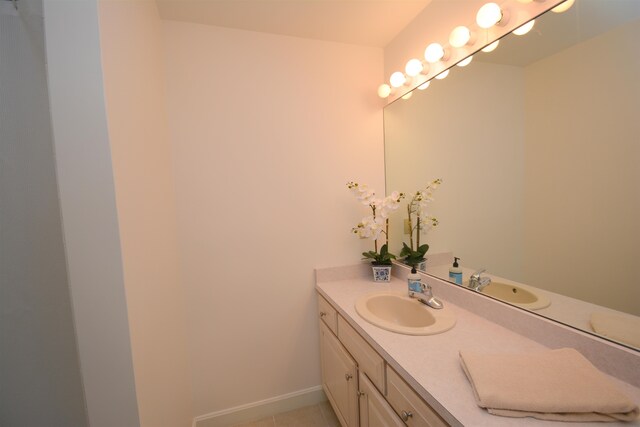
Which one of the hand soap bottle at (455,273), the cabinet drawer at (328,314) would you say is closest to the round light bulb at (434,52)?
the hand soap bottle at (455,273)

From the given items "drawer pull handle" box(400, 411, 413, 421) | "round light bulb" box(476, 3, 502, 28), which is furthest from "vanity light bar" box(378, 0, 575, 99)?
"drawer pull handle" box(400, 411, 413, 421)

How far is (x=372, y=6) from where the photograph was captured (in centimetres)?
139

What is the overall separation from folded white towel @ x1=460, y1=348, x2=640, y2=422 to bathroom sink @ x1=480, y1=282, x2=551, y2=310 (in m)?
0.24

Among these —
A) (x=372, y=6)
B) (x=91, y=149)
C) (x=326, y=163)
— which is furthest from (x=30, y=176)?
(x=372, y=6)

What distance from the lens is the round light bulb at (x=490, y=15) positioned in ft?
3.30

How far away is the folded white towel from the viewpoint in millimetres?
573

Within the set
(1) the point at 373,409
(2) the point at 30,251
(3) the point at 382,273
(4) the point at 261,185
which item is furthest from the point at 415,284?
(2) the point at 30,251

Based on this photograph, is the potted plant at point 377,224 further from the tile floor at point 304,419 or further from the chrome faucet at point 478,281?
the tile floor at point 304,419

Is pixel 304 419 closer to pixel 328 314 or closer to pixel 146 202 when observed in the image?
pixel 328 314

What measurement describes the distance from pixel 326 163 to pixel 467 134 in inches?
33.0

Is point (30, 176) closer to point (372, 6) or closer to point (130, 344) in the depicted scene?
point (130, 344)

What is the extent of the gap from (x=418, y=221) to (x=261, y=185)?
1047 millimetres

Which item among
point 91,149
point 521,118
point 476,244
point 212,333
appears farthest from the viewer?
point 212,333

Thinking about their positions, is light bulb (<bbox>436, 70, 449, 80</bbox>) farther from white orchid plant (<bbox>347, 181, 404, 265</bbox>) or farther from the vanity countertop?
the vanity countertop
